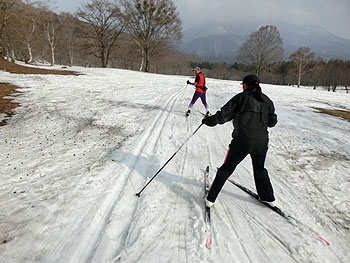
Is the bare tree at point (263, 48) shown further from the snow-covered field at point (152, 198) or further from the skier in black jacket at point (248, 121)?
the skier in black jacket at point (248, 121)

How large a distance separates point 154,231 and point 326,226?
104 inches

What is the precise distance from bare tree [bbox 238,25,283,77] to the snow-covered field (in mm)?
32423

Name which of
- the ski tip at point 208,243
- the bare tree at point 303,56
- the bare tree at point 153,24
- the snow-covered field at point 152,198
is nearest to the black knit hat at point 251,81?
the snow-covered field at point 152,198

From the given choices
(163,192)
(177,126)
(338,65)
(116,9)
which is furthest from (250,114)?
(338,65)

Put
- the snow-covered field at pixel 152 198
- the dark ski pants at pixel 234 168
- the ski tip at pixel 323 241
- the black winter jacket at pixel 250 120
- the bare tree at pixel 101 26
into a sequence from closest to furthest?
the snow-covered field at pixel 152 198 < the ski tip at pixel 323 241 < the black winter jacket at pixel 250 120 < the dark ski pants at pixel 234 168 < the bare tree at pixel 101 26

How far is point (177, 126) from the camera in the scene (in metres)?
6.54

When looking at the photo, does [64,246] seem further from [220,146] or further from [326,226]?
[220,146]

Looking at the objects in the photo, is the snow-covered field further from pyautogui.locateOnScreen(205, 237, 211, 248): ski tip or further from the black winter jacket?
the black winter jacket

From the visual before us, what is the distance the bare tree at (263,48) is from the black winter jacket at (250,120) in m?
37.1

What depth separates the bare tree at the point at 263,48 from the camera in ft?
106

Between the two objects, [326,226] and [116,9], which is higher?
[116,9]

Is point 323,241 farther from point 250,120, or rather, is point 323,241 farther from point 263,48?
point 263,48

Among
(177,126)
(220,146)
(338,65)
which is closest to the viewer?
(220,146)

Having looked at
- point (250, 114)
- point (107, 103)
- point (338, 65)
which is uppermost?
point (338, 65)
